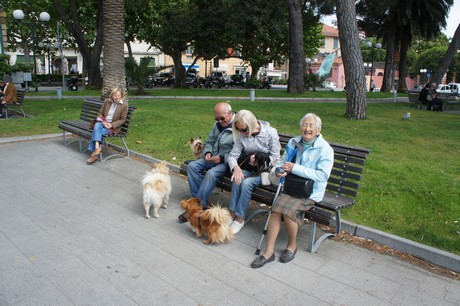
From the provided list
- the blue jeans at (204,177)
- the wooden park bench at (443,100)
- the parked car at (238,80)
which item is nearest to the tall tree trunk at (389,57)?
the wooden park bench at (443,100)

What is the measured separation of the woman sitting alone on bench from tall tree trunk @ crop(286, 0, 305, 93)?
16830 millimetres

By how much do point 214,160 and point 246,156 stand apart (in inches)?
19.5

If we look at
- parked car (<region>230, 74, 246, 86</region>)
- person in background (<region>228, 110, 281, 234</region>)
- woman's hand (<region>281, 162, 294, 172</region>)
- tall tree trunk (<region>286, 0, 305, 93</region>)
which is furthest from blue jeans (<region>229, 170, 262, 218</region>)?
parked car (<region>230, 74, 246, 86</region>)

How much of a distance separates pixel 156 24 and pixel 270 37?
11.0 meters

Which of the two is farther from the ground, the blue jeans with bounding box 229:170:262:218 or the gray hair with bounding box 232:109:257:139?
the gray hair with bounding box 232:109:257:139

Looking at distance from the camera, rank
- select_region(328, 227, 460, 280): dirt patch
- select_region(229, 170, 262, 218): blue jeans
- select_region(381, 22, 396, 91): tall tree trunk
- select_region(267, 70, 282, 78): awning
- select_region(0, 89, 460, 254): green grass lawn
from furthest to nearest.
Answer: select_region(267, 70, 282, 78): awning
select_region(381, 22, 396, 91): tall tree trunk
select_region(0, 89, 460, 254): green grass lawn
select_region(229, 170, 262, 218): blue jeans
select_region(328, 227, 460, 280): dirt patch

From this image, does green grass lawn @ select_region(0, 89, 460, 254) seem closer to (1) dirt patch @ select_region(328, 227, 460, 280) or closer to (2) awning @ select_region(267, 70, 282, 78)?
(1) dirt patch @ select_region(328, 227, 460, 280)

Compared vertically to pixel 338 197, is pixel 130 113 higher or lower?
higher

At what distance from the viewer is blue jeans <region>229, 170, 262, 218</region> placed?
4.25 meters

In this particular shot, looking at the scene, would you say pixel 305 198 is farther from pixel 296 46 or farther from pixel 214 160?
pixel 296 46

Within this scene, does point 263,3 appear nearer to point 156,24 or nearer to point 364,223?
point 156,24

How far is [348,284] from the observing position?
334cm

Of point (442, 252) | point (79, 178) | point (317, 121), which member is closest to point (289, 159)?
point (317, 121)

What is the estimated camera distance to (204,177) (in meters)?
4.72
